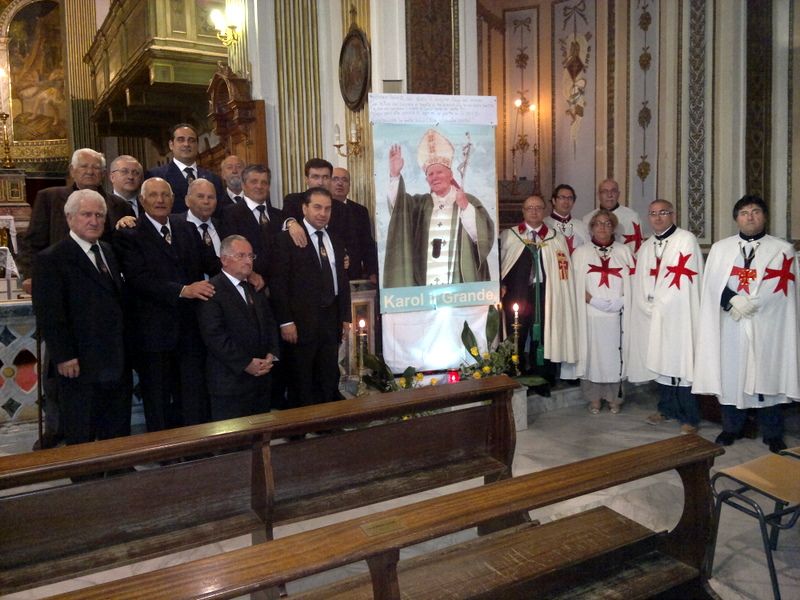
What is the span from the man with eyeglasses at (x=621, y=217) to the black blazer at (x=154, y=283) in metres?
3.23

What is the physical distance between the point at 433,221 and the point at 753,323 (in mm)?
2008

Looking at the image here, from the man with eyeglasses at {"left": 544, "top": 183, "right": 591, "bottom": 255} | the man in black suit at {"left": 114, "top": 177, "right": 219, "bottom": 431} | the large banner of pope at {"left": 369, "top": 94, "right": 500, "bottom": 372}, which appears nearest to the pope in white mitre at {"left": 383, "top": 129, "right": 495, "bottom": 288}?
the large banner of pope at {"left": 369, "top": 94, "right": 500, "bottom": 372}

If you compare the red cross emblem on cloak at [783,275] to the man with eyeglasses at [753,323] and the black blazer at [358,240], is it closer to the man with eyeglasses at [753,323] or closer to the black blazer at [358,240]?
the man with eyeglasses at [753,323]

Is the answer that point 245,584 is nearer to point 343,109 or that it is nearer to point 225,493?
point 225,493

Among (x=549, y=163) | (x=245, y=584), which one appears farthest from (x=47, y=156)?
(x=245, y=584)

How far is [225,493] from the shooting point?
8.03 ft

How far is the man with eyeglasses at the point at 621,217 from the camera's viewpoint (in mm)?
5289

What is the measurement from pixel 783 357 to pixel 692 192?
2013 mm

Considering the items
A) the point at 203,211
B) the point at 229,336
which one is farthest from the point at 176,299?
the point at 203,211

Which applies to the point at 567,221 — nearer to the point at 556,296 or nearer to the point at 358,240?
the point at 556,296

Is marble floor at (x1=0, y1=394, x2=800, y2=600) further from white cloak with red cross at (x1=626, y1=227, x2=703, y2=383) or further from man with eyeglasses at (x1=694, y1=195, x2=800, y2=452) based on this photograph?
white cloak with red cross at (x1=626, y1=227, x2=703, y2=383)

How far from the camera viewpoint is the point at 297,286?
3.78 metres

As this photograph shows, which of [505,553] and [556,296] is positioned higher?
[556,296]

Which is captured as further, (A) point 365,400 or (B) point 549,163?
(B) point 549,163
